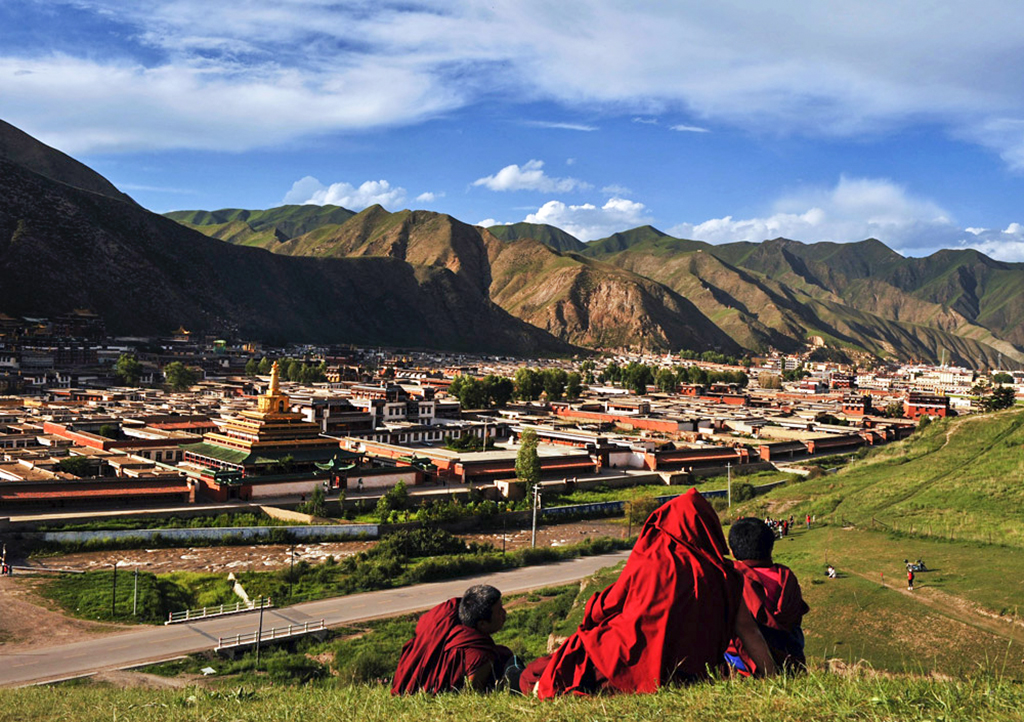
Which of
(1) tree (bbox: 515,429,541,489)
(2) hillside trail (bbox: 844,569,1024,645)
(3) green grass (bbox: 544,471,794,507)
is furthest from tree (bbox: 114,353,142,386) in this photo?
(2) hillside trail (bbox: 844,569,1024,645)

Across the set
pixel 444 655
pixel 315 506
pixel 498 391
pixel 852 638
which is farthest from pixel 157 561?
pixel 498 391

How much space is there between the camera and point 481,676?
20.7ft

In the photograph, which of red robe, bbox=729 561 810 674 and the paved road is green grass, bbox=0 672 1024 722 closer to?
red robe, bbox=729 561 810 674

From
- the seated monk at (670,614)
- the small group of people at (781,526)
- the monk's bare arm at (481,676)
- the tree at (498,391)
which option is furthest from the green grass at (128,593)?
the tree at (498,391)

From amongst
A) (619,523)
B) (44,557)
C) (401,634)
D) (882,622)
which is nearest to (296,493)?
(44,557)

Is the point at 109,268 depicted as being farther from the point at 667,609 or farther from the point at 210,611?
the point at 667,609

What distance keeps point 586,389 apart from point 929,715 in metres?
112

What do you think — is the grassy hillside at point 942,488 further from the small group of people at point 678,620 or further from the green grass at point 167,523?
the small group of people at point 678,620

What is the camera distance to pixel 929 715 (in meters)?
4.86

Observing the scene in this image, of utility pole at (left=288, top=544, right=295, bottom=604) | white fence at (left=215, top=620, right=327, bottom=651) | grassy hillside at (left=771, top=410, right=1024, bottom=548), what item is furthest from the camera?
grassy hillside at (left=771, top=410, right=1024, bottom=548)

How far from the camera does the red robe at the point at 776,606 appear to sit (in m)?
5.98

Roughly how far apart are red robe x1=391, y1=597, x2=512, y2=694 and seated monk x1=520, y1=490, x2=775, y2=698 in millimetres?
968

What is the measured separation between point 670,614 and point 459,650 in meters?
2.04

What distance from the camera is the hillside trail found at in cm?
1931
